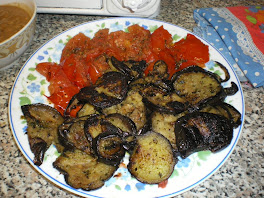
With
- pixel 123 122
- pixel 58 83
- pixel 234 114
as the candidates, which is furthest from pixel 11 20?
pixel 234 114

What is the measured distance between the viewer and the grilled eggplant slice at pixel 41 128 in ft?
4.33

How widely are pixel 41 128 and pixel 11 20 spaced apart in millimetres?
1035

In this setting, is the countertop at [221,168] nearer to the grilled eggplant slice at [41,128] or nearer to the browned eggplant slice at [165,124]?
the grilled eggplant slice at [41,128]

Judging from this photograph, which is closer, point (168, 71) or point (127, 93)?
point (127, 93)

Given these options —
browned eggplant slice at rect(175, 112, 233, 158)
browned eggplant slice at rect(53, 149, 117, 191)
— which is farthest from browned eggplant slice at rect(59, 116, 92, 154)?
browned eggplant slice at rect(175, 112, 233, 158)

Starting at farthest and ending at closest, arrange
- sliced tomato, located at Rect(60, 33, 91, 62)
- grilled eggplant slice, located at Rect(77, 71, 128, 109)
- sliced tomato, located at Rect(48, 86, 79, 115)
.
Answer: sliced tomato, located at Rect(60, 33, 91, 62)
sliced tomato, located at Rect(48, 86, 79, 115)
grilled eggplant slice, located at Rect(77, 71, 128, 109)

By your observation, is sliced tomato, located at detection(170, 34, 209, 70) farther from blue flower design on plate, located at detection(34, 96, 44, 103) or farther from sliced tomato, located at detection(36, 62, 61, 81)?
blue flower design on plate, located at detection(34, 96, 44, 103)

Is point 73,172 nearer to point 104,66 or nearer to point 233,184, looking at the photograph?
point 104,66

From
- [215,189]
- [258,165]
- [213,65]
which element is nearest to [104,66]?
[213,65]

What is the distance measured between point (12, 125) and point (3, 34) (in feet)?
2.53

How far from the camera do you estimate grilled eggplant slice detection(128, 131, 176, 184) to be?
3.98 ft

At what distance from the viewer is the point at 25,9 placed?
2.01 m

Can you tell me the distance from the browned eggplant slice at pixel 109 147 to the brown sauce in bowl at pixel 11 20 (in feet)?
3.85

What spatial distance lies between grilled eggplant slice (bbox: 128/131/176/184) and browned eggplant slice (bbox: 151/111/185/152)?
3.6 inches
